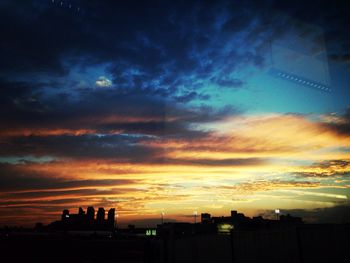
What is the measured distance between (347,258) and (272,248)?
101 inches

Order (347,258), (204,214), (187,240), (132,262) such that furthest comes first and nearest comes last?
(204,214), (132,262), (187,240), (347,258)

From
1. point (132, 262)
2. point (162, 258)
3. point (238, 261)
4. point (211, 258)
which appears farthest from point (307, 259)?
point (132, 262)

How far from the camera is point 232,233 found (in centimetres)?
1246

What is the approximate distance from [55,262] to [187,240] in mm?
25568

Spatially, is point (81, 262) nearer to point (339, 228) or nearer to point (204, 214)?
point (339, 228)

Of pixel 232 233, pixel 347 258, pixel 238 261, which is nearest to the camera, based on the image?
pixel 347 258

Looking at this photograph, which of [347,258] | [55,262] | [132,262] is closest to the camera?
[347,258]

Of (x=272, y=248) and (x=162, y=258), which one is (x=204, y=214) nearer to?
(x=162, y=258)

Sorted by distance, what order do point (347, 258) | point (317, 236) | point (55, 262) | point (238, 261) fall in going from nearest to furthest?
point (347, 258) → point (317, 236) → point (238, 261) → point (55, 262)

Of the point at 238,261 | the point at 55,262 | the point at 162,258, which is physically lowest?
the point at 55,262

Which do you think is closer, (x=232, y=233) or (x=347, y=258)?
(x=347, y=258)

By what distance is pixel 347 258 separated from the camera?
725cm

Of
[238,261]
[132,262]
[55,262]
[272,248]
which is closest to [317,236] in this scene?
[272,248]

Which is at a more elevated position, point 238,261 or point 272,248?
point 272,248
